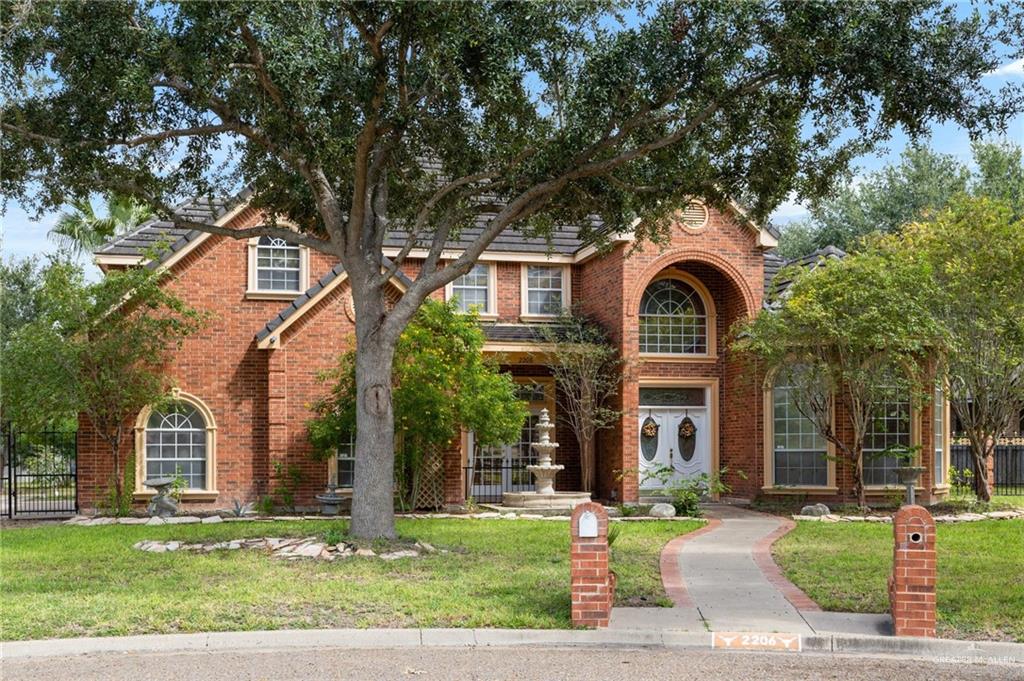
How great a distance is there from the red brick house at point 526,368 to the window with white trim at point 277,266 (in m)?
0.03

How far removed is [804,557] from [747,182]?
513cm

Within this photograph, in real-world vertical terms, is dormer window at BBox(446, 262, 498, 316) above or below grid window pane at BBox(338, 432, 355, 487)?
above

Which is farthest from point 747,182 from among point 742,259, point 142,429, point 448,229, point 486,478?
point 142,429

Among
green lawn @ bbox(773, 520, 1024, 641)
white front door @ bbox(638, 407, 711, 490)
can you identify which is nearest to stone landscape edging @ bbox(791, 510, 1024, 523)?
green lawn @ bbox(773, 520, 1024, 641)

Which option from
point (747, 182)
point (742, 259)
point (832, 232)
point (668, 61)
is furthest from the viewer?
point (832, 232)

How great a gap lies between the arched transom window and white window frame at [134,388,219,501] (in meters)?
0.10

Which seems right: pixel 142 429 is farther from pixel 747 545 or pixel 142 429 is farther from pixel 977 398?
pixel 977 398

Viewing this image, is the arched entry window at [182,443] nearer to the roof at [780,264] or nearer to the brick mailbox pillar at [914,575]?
the roof at [780,264]

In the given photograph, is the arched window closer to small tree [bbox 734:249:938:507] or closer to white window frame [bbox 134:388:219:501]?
small tree [bbox 734:249:938:507]

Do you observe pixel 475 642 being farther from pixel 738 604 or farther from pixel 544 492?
pixel 544 492

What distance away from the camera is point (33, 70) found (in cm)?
1435

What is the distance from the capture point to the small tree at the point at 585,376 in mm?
23031

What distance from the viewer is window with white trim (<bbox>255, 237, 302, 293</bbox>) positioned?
22922 mm

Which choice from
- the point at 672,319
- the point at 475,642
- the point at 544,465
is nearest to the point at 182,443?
the point at 544,465
